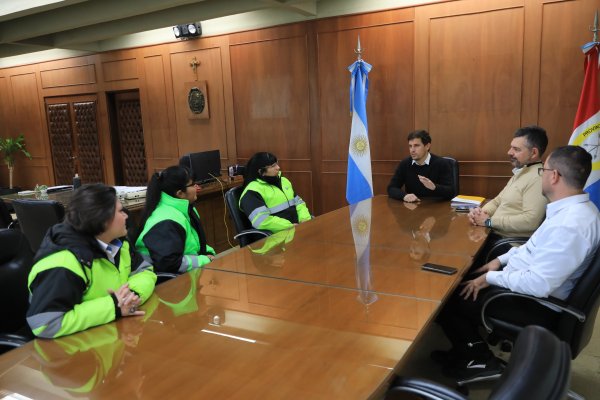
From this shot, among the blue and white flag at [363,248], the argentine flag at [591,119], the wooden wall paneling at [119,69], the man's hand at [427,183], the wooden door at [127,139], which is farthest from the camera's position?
the wooden door at [127,139]

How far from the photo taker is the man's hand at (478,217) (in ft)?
9.70

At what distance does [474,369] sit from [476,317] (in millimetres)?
325

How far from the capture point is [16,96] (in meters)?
8.66

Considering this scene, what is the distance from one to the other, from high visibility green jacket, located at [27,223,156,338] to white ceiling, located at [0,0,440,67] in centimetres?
408

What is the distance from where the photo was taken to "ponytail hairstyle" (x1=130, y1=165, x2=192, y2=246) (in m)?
2.42

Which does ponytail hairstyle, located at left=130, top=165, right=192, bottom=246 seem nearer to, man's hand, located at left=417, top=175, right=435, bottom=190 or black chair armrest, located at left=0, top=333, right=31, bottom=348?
black chair armrest, located at left=0, top=333, right=31, bottom=348

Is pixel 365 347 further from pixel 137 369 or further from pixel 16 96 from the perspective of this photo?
pixel 16 96

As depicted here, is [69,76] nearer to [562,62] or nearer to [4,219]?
[4,219]

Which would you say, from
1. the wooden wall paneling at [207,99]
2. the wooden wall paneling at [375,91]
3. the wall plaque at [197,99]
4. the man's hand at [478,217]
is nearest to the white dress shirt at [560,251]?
the man's hand at [478,217]

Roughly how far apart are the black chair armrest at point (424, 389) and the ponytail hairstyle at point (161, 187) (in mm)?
1613

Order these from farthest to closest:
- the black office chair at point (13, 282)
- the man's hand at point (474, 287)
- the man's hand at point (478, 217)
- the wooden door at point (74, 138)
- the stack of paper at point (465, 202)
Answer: the wooden door at point (74, 138) → the stack of paper at point (465, 202) → the man's hand at point (478, 217) → the man's hand at point (474, 287) → the black office chair at point (13, 282)

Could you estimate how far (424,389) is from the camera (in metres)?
1.27

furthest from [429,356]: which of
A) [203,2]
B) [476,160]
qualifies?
[203,2]

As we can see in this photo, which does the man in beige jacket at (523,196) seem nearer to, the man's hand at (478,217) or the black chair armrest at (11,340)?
the man's hand at (478,217)
